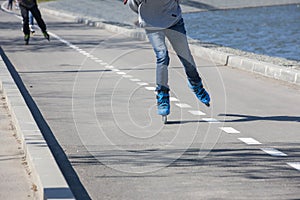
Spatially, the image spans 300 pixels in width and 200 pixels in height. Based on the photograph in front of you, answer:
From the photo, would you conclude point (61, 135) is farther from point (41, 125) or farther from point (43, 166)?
point (43, 166)

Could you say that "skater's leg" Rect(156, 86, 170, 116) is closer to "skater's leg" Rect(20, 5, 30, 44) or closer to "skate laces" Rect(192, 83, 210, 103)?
"skate laces" Rect(192, 83, 210, 103)

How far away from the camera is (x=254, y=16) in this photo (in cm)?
5522

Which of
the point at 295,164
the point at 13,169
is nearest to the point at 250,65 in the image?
the point at 295,164

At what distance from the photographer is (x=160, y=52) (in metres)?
10.4

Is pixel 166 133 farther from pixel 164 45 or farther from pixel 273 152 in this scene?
pixel 273 152

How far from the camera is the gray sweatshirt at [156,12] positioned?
10.2 metres

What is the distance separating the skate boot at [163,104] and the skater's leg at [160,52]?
0.10 m

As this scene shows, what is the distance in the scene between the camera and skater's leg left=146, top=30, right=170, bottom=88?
34.1ft

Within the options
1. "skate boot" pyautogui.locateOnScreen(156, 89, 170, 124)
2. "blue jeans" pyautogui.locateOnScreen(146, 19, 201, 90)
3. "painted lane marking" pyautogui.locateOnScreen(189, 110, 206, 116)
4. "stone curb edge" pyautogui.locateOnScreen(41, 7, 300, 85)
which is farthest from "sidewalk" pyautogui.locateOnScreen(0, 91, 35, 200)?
"stone curb edge" pyautogui.locateOnScreen(41, 7, 300, 85)

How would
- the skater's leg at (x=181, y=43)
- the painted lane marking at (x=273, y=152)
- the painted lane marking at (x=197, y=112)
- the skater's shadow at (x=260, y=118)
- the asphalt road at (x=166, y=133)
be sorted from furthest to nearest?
the painted lane marking at (x=197, y=112) → the skater's shadow at (x=260, y=118) → the skater's leg at (x=181, y=43) → the painted lane marking at (x=273, y=152) → the asphalt road at (x=166, y=133)

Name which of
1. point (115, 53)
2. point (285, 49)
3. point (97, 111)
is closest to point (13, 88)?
point (97, 111)

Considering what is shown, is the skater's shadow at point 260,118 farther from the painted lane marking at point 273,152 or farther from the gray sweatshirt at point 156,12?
the painted lane marking at point 273,152

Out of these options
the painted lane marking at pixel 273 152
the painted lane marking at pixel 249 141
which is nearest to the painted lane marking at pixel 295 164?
the painted lane marking at pixel 273 152

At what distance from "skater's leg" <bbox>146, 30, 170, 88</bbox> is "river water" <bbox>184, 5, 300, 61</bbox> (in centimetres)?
1553
